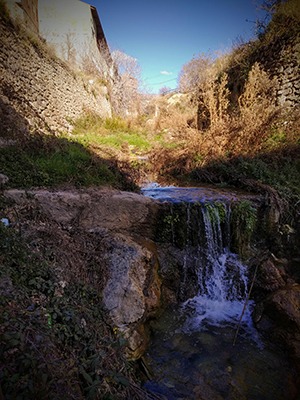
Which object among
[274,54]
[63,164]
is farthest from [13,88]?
[274,54]

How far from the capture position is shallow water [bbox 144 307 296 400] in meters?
2.55

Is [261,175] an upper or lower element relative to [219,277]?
upper

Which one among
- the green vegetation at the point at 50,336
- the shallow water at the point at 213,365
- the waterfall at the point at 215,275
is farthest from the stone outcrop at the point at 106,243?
the waterfall at the point at 215,275

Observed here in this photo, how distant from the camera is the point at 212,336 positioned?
3369 millimetres

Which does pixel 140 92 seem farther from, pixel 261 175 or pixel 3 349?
pixel 3 349

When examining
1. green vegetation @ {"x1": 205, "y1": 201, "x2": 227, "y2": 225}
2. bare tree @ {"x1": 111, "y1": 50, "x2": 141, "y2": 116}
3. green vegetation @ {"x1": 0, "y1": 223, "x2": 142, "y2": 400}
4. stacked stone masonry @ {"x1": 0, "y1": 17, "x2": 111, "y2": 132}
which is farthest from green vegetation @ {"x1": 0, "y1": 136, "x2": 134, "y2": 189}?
bare tree @ {"x1": 111, "y1": 50, "x2": 141, "y2": 116}

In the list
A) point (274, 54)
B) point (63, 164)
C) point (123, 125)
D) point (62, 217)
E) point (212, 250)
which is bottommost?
point (212, 250)

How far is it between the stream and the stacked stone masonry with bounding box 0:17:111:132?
6731 mm

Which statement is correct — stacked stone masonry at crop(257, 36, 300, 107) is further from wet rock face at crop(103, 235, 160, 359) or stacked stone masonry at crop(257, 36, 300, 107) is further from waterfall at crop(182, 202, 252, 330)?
wet rock face at crop(103, 235, 160, 359)

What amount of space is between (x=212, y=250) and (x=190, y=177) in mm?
3752

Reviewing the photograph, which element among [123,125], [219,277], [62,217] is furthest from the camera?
[123,125]

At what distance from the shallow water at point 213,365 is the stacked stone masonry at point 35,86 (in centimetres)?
736

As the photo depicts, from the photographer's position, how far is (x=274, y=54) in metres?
9.59

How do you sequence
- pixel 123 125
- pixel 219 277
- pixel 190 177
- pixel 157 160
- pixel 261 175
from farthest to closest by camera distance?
pixel 123 125, pixel 157 160, pixel 190 177, pixel 261 175, pixel 219 277
